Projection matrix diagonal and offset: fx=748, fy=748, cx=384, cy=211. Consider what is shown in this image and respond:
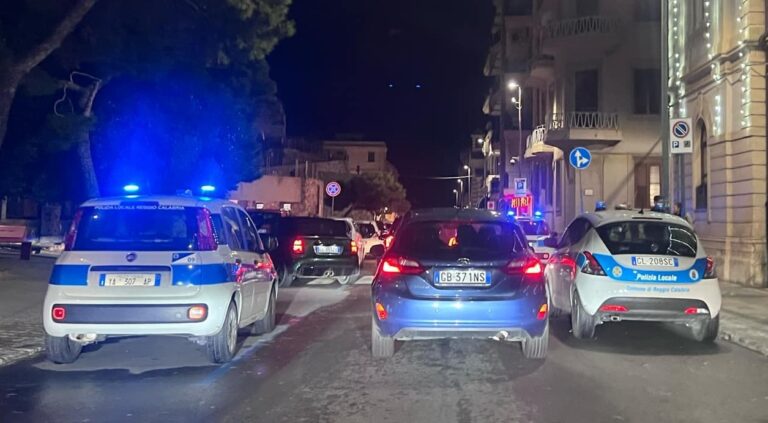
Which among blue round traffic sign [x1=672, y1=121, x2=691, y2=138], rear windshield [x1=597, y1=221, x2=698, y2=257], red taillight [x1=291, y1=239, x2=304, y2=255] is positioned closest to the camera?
rear windshield [x1=597, y1=221, x2=698, y2=257]

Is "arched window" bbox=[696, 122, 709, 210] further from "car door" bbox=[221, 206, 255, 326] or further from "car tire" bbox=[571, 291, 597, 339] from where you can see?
"car door" bbox=[221, 206, 255, 326]

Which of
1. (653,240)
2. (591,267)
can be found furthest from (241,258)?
(653,240)

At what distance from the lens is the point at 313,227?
16359 millimetres

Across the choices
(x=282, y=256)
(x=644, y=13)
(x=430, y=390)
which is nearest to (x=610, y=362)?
(x=430, y=390)

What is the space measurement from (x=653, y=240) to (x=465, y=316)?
10.9 feet

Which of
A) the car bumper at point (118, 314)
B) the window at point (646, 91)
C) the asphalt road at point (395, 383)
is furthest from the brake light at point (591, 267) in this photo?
the window at point (646, 91)

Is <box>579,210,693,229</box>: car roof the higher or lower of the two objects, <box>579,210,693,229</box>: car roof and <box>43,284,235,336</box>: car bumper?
the higher

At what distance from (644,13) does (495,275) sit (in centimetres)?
2295

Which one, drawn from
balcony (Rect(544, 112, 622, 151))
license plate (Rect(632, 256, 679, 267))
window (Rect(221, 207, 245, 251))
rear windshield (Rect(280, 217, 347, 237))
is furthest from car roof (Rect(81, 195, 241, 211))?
balcony (Rect(544, 112, 622, 151))

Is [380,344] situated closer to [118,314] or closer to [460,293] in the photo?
[460,293]

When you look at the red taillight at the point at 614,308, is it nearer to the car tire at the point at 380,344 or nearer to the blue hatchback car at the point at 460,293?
the blue hatchback car at the point at 460,293

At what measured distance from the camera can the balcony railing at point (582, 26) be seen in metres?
26.6

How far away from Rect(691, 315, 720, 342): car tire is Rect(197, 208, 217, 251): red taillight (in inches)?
240

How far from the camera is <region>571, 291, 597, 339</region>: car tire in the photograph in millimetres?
9281
